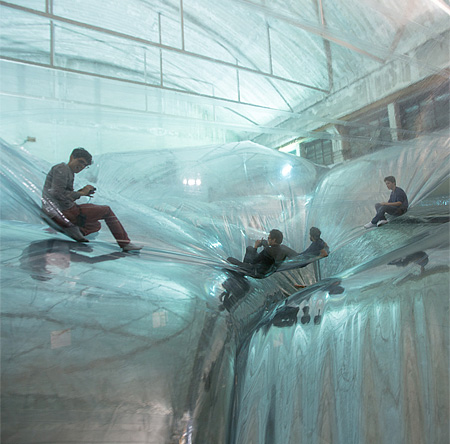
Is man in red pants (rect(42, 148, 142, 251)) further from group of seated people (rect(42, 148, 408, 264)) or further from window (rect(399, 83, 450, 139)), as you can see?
window (rect(399, 83, 450, 139))

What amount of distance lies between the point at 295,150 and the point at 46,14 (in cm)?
192

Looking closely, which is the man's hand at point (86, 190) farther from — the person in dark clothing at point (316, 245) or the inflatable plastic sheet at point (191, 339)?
the person in dark clothing at point (316, 245)

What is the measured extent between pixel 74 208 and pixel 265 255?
785 millimetres

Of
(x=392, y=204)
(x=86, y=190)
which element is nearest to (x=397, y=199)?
(x=392, y=204)

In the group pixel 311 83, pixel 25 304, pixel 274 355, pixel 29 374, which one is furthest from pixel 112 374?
pixel 311 83

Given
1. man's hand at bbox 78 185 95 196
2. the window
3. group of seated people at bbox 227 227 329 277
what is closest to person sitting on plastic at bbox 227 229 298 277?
group of seated people at bbox 227 227 329 277

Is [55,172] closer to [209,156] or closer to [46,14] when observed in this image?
[209,156]

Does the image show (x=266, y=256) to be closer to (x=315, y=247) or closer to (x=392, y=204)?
(x=315, y=247)

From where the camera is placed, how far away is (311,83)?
345 cm

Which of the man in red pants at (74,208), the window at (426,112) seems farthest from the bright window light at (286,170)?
the man in red pants at (74,208)

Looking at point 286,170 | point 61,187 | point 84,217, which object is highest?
point 286,170

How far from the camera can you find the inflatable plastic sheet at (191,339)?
27.3 inches

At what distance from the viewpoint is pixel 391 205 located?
1550 mm

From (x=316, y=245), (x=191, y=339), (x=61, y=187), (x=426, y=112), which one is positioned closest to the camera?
(x=191, y=339)
